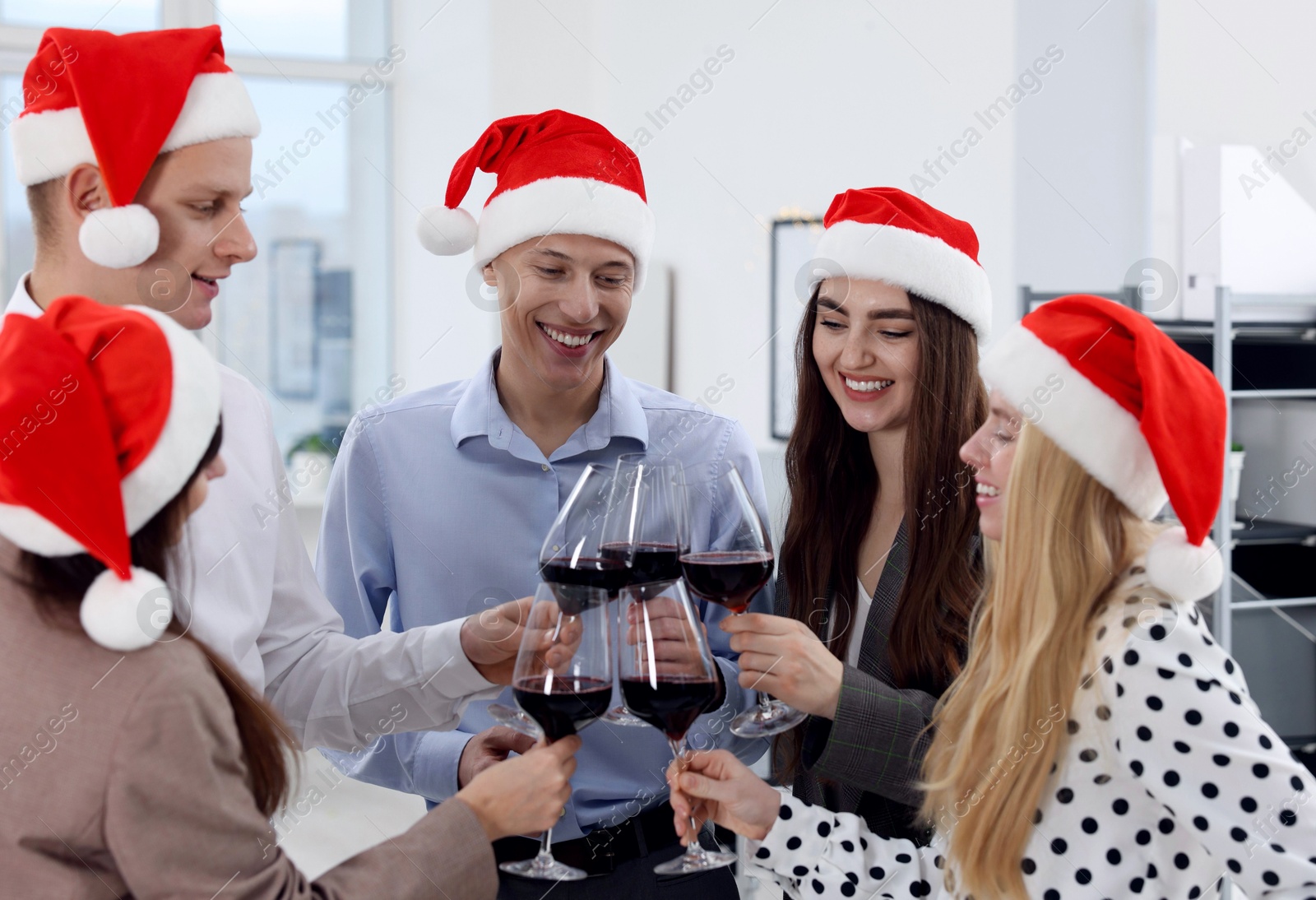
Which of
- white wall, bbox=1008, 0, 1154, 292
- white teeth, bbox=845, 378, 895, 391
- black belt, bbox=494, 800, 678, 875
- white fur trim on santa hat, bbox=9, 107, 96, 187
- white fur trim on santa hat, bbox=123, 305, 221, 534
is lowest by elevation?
black belt, bbox=494, 800, 678, 875

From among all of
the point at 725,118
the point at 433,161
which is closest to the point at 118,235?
the point at 725,118

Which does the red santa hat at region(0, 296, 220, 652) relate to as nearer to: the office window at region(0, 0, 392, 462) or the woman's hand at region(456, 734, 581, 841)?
the woman's hand at region(456, 734, 581, 841)

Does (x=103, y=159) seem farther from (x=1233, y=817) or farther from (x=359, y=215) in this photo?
(x=359, y=215)

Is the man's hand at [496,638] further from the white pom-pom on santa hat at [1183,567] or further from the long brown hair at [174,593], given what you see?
the white pom-pom on santa hat at [1183,567]

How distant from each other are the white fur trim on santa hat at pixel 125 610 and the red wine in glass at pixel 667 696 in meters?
0.45

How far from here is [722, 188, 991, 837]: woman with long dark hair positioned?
57.2 inches

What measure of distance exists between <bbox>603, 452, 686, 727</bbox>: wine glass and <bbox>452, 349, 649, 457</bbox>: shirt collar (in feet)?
1.77

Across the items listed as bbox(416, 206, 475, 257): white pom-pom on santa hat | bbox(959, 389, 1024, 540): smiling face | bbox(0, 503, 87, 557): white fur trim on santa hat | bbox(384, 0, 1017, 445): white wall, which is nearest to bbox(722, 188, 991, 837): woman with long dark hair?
bbox(959, 389, 1024, 540): smiling face

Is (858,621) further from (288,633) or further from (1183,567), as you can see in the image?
(288,633)

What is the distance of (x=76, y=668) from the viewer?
3.03ft

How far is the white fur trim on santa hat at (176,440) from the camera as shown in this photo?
0.95 meters

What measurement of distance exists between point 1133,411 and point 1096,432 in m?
0.05

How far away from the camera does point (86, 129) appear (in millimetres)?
1312

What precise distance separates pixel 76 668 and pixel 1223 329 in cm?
358
